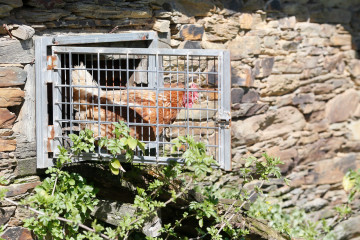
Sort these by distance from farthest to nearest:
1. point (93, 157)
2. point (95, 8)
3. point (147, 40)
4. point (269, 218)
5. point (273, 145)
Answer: point (273, 145)
point (269, 218)
point (147, 40)
point (95, 8)
point (93, 157)

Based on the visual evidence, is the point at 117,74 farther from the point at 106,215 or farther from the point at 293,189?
the point at 293,189

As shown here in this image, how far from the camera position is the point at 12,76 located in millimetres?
3498

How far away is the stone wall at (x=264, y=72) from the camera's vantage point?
357cm

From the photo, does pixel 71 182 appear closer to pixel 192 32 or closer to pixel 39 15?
pixel 39 15

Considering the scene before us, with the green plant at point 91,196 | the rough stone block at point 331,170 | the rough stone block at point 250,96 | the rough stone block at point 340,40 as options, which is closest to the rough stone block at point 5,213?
the green plant at point 91,196

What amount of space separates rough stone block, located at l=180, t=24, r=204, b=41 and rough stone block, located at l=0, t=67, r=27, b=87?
1.44m

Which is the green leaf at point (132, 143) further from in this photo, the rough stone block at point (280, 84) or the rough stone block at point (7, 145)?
the rough stone block at point (280, 84)

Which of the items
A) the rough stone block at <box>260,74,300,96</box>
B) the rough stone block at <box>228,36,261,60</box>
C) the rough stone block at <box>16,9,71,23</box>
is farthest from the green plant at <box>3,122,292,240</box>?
the rough stone block at <box>260,74,300,96</box>

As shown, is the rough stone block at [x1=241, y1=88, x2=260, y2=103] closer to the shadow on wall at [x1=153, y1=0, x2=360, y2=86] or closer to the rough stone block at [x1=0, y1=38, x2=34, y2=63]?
the shadow on wall at [x1=153, y1=0, x2=360, y2=86]

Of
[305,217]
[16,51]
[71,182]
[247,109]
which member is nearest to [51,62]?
[16,51]

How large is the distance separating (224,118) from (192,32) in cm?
147

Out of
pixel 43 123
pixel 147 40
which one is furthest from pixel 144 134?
pixel 147 40

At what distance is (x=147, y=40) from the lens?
4.25 meters

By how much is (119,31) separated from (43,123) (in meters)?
0.90
